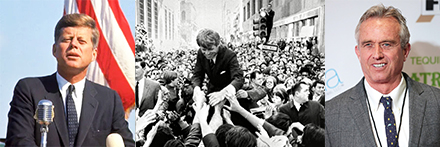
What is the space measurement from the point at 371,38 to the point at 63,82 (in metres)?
2.54

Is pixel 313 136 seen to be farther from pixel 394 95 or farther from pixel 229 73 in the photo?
Result: pixel 229 73

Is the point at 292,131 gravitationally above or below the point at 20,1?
below

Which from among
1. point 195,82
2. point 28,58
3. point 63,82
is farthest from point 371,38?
point 28,58

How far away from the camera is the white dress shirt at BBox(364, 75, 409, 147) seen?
12.6 feet

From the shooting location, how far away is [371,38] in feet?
12.7

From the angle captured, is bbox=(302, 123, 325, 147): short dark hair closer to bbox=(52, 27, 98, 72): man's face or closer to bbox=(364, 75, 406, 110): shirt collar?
bbox=(364, 75, 406, 110): shirt collar

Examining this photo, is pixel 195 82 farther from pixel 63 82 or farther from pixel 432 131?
pixel 432 131

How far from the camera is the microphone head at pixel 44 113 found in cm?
358

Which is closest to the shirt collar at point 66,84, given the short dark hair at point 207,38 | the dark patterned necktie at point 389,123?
the short dark hair at point 207,38

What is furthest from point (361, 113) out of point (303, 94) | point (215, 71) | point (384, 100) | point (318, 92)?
point (215, 71)

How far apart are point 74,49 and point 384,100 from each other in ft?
8.39

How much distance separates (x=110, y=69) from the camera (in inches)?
159

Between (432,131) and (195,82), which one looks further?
(195,82)

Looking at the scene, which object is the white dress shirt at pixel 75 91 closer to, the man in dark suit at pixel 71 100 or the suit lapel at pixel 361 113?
the man in dark suit at pixel 71 100
